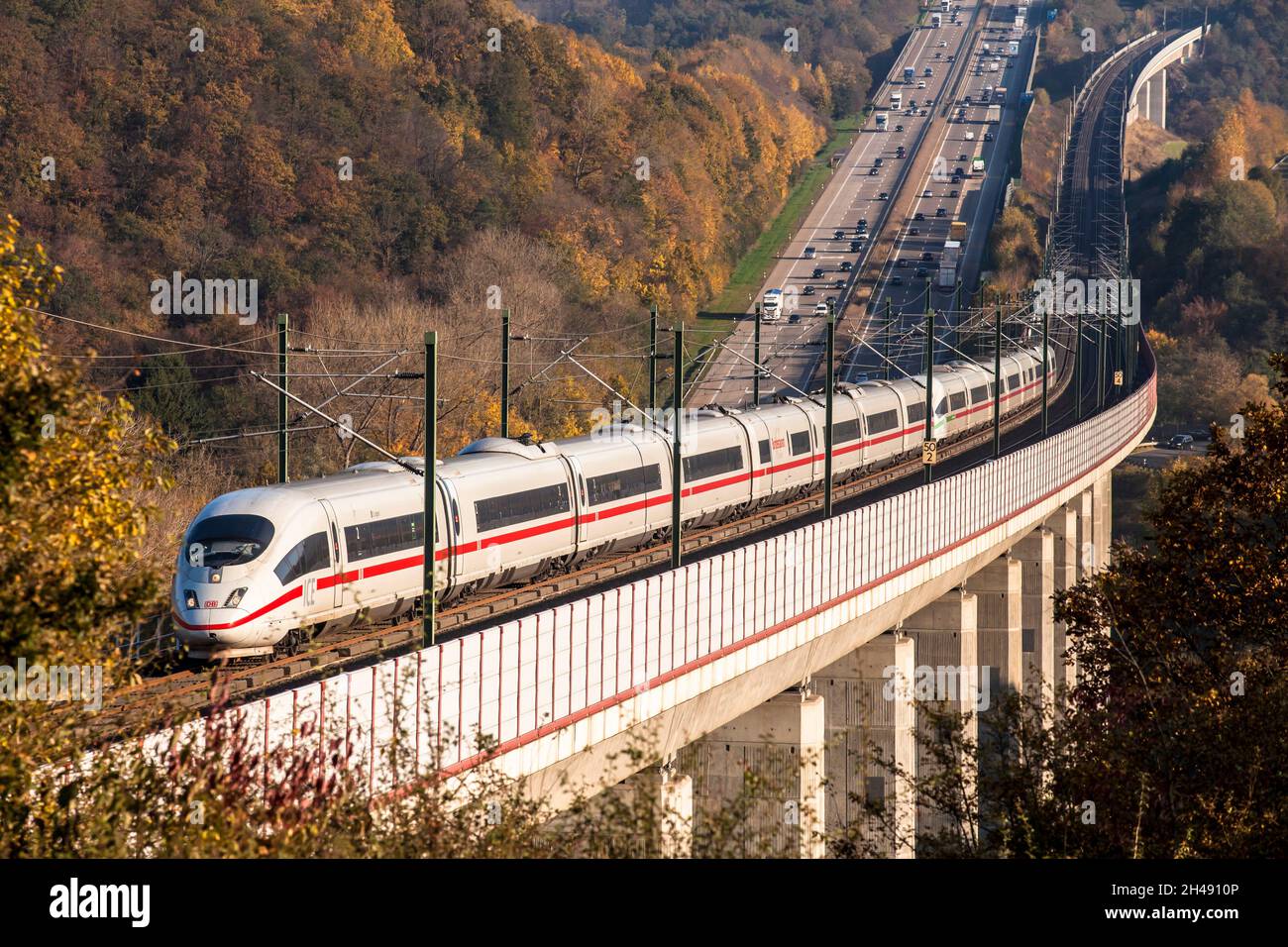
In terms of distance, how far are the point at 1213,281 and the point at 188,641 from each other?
137 metres

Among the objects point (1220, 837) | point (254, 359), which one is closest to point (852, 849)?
point (1220, 837)

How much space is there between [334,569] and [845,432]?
31.8 meters

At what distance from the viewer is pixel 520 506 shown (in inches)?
1364

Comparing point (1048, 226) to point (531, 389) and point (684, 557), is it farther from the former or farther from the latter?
point (684, 557)

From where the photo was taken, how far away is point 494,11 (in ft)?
426

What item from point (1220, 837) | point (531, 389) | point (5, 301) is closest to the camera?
point (5, 301)

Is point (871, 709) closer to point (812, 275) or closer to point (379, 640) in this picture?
point (379, 640)

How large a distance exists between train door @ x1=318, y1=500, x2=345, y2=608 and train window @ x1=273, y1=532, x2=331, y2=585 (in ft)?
0.62

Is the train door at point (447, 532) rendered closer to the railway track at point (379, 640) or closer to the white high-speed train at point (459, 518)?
the white high-speed train at point (459, 518)

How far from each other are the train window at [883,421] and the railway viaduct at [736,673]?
5.43 meters

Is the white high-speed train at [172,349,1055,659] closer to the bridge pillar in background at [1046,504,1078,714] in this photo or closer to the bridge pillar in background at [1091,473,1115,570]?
the bridge pillar in background at [1046,504,1078,714]

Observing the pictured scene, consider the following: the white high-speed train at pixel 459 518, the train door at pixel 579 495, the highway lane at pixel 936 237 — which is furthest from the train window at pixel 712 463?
the highway lane at pixel 936 237

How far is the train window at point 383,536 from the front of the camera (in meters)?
28.9

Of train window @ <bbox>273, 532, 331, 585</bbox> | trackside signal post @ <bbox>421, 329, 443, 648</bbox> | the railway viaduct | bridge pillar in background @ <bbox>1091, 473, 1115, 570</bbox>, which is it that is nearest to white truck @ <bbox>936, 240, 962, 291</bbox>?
bridge pillar in background @ <bbox>1091, 473, 1115, 570</bbox>
